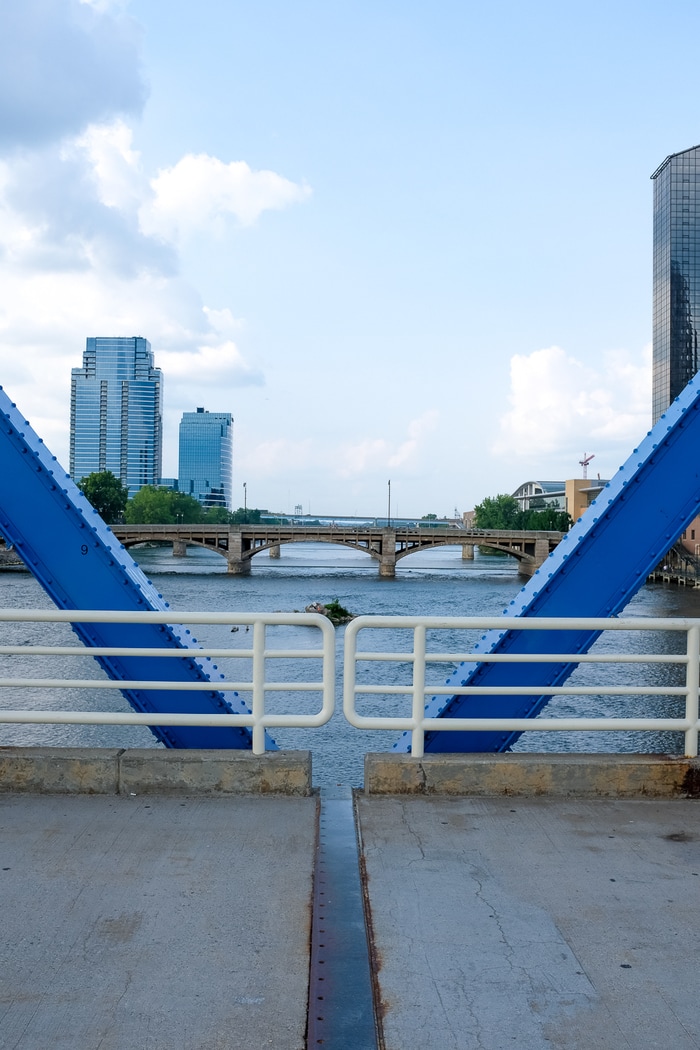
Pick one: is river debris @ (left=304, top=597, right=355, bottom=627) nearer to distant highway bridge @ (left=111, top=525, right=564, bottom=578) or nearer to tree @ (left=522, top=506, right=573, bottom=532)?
distant highway bridge @ (left=111, top=525, right=564, bottom=578)

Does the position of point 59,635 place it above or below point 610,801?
below

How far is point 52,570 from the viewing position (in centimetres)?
614

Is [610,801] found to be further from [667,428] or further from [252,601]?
[252,601]

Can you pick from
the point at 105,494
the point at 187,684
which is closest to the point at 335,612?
the point at 187,684

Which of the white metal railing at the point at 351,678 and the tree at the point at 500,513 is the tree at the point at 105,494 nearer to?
the tree at the point at 500,513

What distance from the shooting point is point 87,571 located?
616 cm

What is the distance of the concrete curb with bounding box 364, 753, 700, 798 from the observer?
18.2 ft

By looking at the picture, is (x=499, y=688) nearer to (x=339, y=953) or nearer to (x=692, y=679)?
(x=692, y=679)

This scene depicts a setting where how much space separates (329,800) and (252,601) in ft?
175

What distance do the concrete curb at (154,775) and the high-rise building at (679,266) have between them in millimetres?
171424

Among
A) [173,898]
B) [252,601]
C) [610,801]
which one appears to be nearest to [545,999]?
[173,898]

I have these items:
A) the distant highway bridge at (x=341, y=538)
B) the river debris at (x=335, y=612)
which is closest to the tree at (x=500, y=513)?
the distant highway bridge at (x=341, y=538)

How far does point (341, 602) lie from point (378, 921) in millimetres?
54690

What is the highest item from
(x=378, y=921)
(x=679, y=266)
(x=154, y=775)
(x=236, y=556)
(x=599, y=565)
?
(x=679, y=266)
